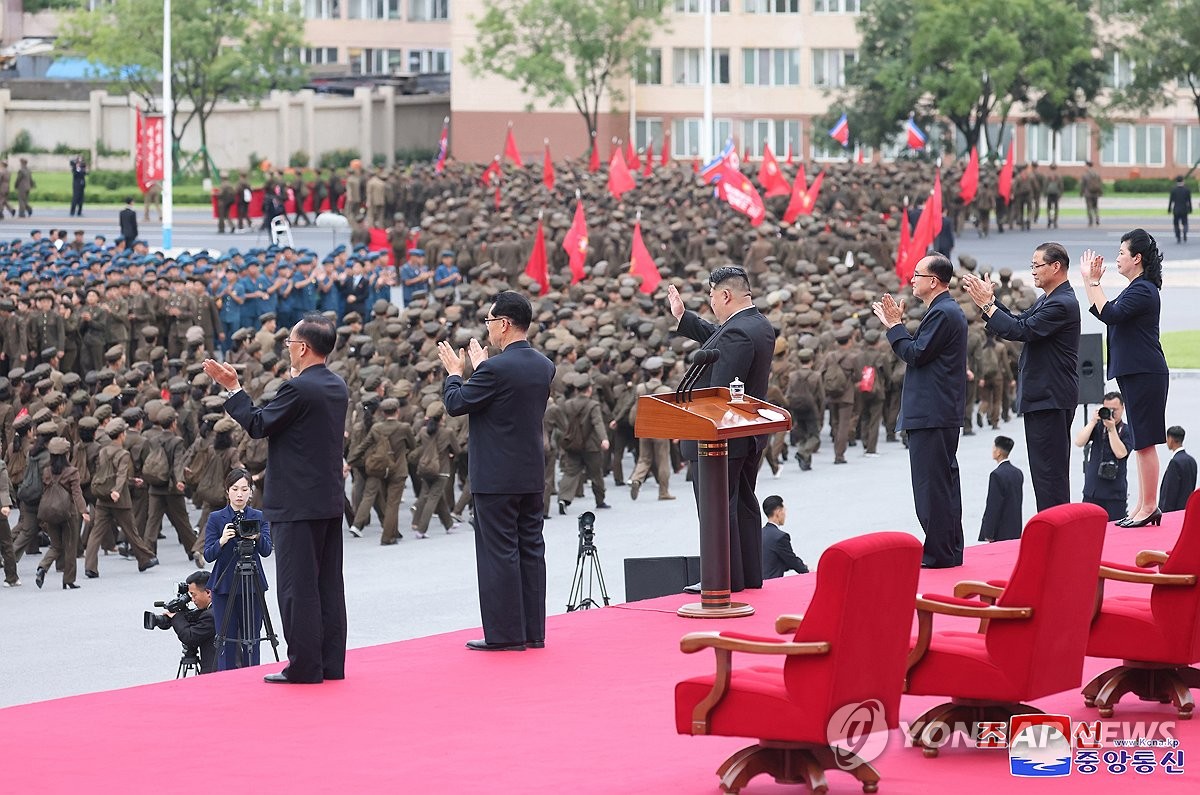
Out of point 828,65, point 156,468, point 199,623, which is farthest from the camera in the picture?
point 828,65

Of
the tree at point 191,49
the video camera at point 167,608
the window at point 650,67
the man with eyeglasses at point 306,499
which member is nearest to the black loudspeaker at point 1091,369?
the video camera at point 167,608

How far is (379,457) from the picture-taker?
18875mm

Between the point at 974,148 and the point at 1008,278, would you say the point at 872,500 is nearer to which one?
the point at 1008,278

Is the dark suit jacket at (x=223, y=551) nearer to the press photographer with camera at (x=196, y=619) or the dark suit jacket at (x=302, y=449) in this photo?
the press photographer with camera at (x=196, y=619)

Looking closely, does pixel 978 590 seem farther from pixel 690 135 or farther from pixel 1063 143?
pixel 1063 143

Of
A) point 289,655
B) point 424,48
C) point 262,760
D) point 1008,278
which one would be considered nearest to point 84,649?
point 289,655

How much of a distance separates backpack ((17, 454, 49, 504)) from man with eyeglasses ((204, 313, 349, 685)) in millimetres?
8703

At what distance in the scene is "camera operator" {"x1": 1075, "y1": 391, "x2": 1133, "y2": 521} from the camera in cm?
1544

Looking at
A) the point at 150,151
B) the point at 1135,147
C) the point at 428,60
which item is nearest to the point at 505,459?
the point at 150,151

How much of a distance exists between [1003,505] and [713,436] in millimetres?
5926

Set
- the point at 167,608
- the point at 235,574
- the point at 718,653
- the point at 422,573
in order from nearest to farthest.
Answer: the point at 718,653, the point at 235,574, the point at 167,608, the point at 422,573

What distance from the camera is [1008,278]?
27.0 m

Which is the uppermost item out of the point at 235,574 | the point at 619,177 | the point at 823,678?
the point at 619,177

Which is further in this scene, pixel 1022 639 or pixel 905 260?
pixel 905 260
